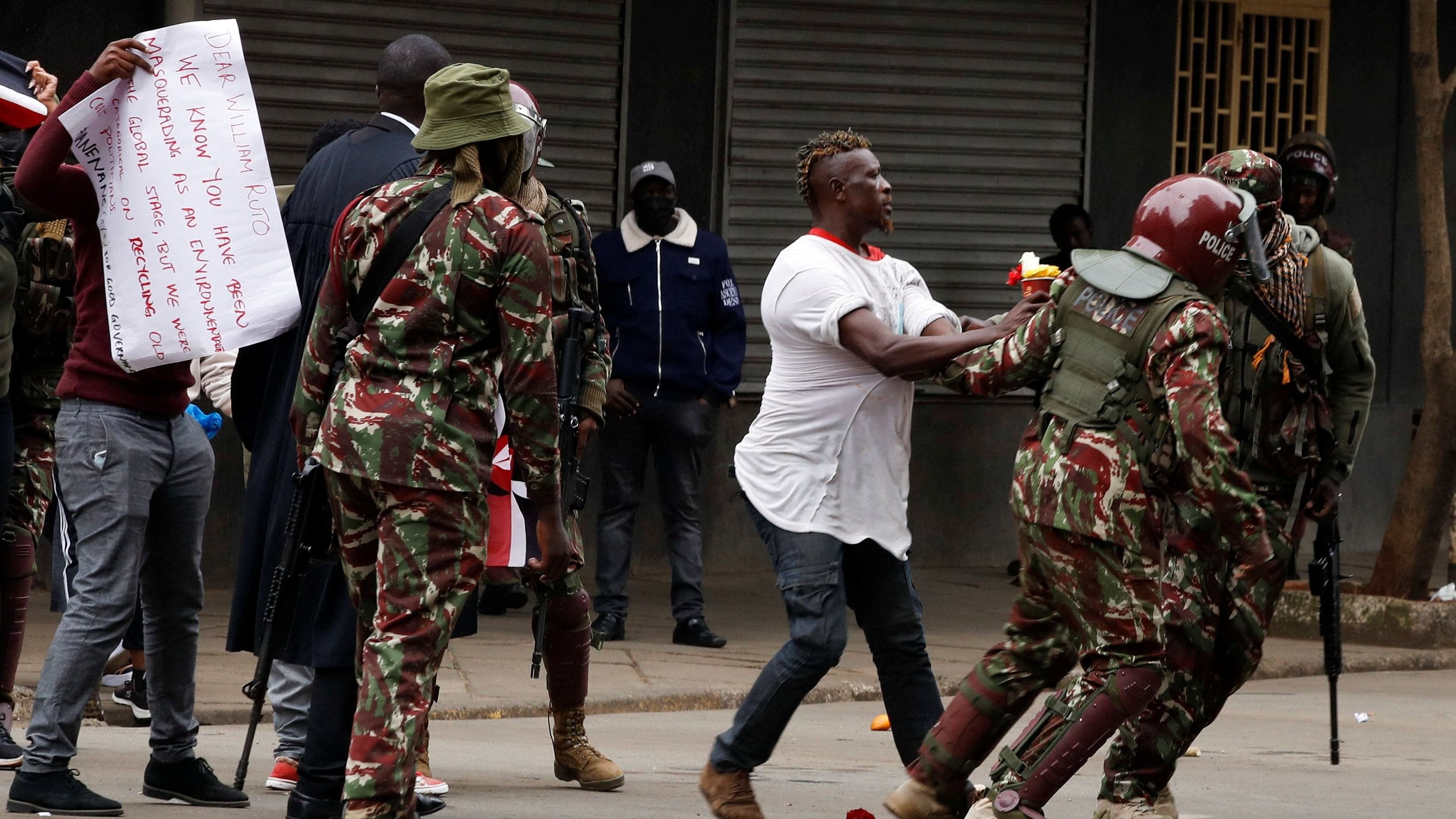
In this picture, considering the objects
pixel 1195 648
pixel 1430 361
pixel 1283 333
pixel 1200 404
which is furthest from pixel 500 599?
pixel 1200 404

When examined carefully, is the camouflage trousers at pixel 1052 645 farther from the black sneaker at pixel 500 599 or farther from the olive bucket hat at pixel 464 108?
the black sneaker at pixel 500 599

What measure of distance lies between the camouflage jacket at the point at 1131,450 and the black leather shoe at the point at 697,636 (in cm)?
440

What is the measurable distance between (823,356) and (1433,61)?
5972mm

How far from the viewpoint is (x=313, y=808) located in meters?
5.18

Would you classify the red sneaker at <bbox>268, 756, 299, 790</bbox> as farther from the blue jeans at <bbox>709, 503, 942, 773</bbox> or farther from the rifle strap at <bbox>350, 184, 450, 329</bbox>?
the rifle strap at <bbox>350, 184, 450, 329</bbox>

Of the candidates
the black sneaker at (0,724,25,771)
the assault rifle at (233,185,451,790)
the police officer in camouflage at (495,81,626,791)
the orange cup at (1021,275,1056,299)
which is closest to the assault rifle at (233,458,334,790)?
the assault rifle at (233,185,451,790)

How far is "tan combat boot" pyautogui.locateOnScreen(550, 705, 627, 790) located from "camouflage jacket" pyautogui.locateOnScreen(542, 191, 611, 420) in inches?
35.4

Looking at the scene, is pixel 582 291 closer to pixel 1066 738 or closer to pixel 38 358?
pixel 38 358

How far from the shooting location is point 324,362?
5.05m

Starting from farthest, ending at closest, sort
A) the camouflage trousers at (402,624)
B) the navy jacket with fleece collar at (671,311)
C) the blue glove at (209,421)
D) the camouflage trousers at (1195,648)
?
the navy jacket with fleece collar at (671,311)
the blue glove at (209,421)
the camouflage trousers at (1195,648)
the camouflage trousers at (402,624)

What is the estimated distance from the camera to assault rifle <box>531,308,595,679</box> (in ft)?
20.0

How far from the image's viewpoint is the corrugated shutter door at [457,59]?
34.7ft

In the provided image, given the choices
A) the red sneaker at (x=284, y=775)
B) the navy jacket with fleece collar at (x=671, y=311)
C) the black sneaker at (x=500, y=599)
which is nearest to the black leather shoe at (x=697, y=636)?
the black sneaker at (x=500, y=599)

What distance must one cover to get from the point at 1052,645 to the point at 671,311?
478 cm
